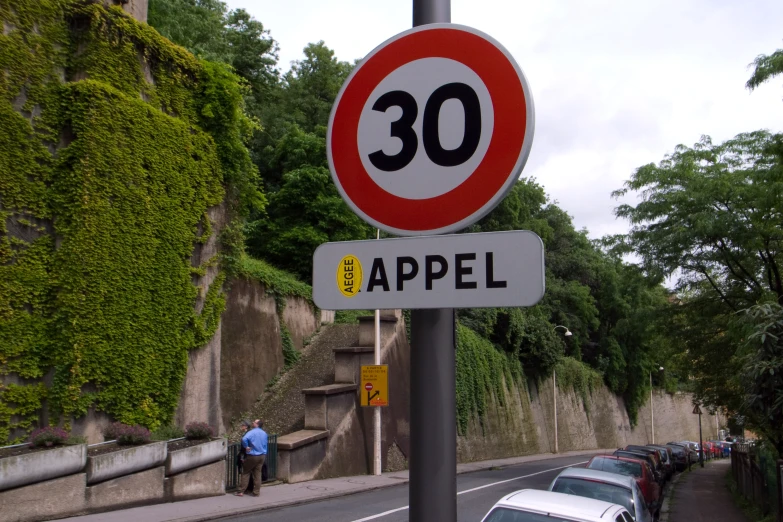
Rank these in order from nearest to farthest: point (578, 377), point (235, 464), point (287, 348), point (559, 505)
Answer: point (559, 505) → point (235, 464) → point (287, 348) → point (578, 377)

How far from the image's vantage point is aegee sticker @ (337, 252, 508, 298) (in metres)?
2.36

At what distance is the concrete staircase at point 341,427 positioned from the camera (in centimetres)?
2048

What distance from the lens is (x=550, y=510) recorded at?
8477 millimetres

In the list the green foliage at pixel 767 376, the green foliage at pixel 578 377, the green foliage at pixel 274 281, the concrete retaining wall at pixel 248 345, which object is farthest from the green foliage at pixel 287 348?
the green foliage at pixel 578 377

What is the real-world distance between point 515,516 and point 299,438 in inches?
505

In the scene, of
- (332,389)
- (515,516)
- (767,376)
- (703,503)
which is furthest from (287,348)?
(515,516)

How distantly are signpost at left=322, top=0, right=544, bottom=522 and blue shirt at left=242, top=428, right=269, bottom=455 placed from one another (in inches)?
605

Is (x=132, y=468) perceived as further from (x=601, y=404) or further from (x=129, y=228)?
(x=601, y=404)

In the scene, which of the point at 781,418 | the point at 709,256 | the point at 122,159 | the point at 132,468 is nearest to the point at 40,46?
the point at 122,159

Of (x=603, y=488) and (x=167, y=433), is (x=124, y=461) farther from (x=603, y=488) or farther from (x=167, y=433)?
(x=603, y=488)

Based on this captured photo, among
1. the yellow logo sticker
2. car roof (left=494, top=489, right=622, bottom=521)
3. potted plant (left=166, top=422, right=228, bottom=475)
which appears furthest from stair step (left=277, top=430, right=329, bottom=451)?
the yellow logo sticker

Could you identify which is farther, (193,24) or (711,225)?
(193,24)

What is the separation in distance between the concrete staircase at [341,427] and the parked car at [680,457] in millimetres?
21246

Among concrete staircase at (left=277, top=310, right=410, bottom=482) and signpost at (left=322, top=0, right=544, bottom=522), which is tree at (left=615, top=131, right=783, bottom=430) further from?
signpost at (left=322, top=0, right=544, bottom=522)
